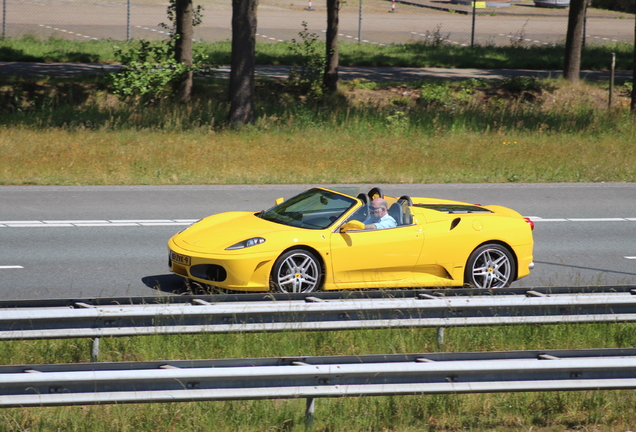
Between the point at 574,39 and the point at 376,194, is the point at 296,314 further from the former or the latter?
the point at 574,39

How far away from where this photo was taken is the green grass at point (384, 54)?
90.1 ft

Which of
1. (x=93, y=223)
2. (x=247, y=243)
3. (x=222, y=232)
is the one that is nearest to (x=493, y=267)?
(x=247, y=243)

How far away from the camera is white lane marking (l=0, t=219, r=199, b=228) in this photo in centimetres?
1180

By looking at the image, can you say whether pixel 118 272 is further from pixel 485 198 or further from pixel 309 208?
pixel 485 198

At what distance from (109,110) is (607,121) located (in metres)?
14.3

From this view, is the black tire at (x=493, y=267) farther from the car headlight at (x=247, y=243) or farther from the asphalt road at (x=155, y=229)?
the car headlight at (x=247, y=243)

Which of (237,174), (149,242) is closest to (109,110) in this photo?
(237,174)

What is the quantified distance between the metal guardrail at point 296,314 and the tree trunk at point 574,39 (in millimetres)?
21840

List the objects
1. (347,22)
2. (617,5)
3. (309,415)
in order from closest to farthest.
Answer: (309,415) → (347,22) → (617,5)

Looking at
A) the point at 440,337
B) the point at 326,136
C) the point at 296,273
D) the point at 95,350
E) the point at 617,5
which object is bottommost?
the point at 95,350

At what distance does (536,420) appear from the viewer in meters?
5.56

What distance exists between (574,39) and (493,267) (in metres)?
20.3

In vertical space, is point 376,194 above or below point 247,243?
above

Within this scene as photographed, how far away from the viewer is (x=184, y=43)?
22.7m
